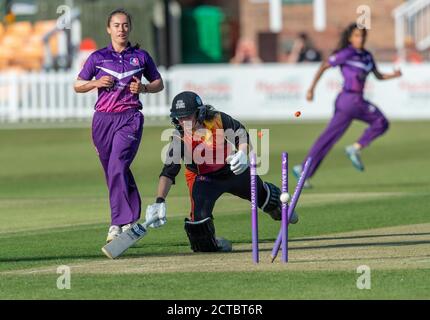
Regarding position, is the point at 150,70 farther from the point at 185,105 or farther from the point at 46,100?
the point at 46,100

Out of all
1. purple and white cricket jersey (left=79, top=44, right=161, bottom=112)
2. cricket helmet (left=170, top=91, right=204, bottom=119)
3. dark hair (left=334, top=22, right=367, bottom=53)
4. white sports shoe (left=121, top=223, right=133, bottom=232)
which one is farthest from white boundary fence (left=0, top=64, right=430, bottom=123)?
cricket helmet (left=170, top=91, right=204, bottom=119)

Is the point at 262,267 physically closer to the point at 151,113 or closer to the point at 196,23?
the point at 151,113

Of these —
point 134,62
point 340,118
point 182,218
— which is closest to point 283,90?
point 340,118

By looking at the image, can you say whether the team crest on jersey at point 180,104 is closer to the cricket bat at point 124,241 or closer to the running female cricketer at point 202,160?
the running female cricketer at point 202,160

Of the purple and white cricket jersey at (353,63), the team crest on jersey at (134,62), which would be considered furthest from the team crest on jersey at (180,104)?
the purple and white cricket jersey at (353,63)

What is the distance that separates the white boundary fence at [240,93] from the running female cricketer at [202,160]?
21373mm

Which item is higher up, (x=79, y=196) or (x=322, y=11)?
(x=322, y=11)

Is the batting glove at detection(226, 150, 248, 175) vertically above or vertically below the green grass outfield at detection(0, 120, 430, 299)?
above

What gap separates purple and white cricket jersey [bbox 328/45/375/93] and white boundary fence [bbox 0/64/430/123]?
47.9ft

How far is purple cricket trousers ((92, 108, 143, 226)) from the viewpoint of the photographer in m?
12.3

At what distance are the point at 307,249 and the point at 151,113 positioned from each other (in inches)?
871

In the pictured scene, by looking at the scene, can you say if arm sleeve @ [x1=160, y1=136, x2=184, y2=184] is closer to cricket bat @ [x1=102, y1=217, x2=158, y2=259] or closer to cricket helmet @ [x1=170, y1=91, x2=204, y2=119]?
cricket helmet @ [x1=170, y1=91, x2=204, y2=119]

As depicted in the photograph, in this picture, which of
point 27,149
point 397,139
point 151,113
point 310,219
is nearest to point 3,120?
point 151,113
